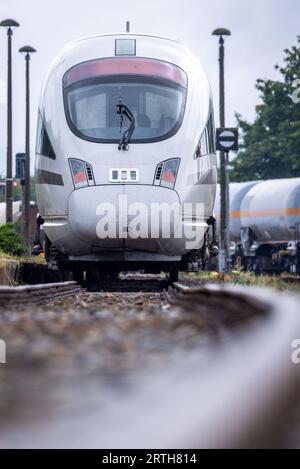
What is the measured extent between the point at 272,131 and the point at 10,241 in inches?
1649

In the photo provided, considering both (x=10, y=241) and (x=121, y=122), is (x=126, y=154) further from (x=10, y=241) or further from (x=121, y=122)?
(x=10, y=241)

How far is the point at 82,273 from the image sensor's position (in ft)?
45.8

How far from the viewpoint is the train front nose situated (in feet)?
35.4

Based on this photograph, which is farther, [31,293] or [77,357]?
[31,293]

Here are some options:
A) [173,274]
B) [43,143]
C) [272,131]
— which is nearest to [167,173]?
[43,143]

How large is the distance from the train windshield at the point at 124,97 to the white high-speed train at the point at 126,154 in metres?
0.01

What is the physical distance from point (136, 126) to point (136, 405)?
10139mm

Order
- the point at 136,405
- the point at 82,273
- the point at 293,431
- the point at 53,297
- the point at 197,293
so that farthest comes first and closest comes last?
the point at 82,273, the point at 53,297, the point at 197,293, the point at 293,431, the point at 136,405

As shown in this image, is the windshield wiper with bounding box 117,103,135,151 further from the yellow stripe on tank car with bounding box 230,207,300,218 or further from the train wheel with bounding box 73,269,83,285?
the yellow stripe on tank car with bounding box 230,207,300,218

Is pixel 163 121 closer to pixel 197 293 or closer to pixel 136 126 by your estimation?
pixel 136 126

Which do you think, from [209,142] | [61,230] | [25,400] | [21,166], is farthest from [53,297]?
[21,166]

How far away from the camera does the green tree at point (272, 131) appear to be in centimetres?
5566

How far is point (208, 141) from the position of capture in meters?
12.2

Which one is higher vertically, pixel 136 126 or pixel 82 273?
pixel 136 126
